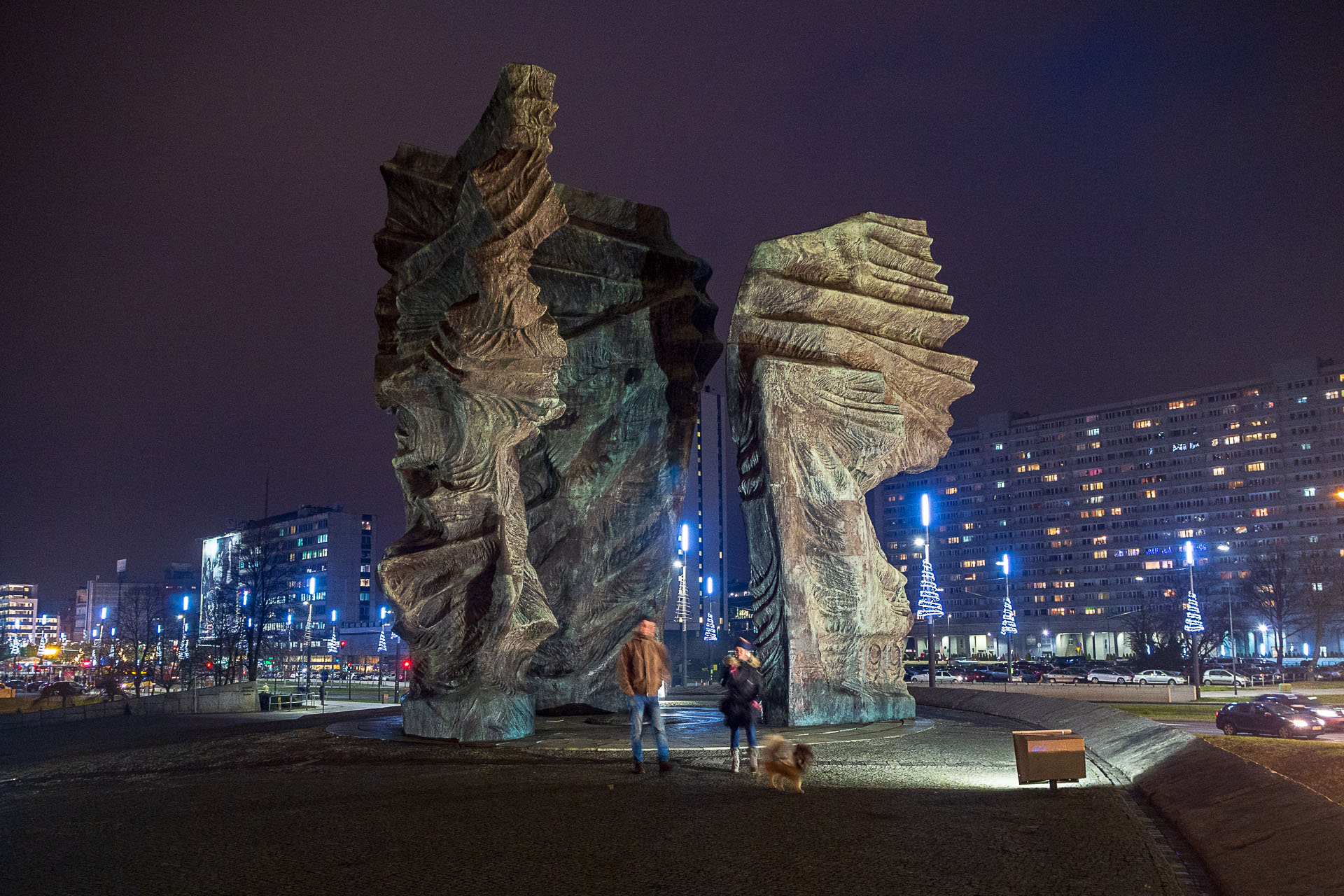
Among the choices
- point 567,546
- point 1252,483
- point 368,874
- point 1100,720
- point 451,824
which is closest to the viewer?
point 368,874

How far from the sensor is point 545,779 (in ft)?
39.0

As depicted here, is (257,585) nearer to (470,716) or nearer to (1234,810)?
(470,716)

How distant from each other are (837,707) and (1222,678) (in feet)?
188

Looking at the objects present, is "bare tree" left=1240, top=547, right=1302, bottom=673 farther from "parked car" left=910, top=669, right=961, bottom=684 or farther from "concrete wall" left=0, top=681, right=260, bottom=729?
"concrete wall" left=0, top=681, right=260, bottom=729

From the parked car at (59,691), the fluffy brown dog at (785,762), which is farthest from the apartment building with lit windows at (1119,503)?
the fluffy brown dog at (785,762)

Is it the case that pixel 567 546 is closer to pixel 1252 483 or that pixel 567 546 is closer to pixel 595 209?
pixel 595 209

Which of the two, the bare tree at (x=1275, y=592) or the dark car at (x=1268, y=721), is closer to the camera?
the dark car at (x=1268, y=721)

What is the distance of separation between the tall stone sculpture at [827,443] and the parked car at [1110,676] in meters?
45.1

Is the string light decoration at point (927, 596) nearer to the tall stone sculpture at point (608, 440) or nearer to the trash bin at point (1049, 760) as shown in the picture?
the tall stone sculpture at point (608, 440)

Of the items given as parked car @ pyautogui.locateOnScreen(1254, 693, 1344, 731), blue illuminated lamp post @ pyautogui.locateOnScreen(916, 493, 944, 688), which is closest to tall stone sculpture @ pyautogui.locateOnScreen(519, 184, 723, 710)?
blue illuminated lamp post @ pyautogui.locateOnScreen(916, 493, 944, 688)

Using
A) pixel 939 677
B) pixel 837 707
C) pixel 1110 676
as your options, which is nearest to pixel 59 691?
pixel 837 707

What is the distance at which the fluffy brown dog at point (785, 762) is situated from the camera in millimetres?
10398

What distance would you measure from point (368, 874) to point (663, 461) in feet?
52.3

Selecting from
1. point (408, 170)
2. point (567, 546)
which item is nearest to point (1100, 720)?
point (567, 546)
